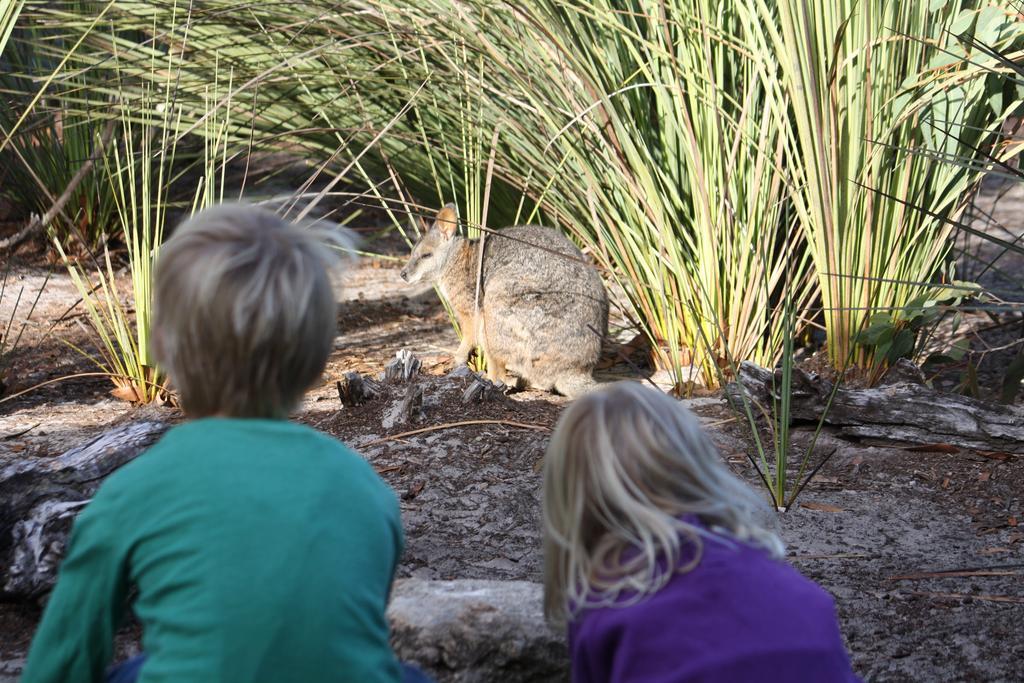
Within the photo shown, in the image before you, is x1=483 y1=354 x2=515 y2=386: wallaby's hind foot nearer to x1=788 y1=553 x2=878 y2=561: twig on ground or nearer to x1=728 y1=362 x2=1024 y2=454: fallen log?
x1=728 y1=362 x2=1024 y2=454: fallen log

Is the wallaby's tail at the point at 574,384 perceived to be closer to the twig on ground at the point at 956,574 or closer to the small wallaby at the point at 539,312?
the small wallaby at the point at 539,312

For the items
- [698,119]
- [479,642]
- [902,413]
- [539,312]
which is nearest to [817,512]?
[902,413]

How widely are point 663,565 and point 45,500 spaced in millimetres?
2036

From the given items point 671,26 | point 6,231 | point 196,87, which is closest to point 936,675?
point 671,26

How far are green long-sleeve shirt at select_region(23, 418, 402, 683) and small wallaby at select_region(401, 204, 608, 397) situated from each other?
3.92 metres

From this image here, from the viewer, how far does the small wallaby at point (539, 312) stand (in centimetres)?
567

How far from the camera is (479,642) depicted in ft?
7.84

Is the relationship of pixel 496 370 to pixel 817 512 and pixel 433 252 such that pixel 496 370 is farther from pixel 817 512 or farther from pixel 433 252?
pixel 817 512

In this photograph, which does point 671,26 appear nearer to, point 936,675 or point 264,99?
point 264,99

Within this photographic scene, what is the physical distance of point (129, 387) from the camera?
16.8 feet

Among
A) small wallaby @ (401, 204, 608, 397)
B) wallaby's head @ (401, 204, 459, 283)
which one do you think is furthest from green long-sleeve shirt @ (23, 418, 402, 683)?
wallaby's head @ (401, 204, 459, 283)

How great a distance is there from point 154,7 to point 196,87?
46 cm

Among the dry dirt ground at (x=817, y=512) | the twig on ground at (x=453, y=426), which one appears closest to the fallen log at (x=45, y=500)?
the dry dirt ground at (x=817, y=512)

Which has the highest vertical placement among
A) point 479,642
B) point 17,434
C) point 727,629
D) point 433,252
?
point 727,629
